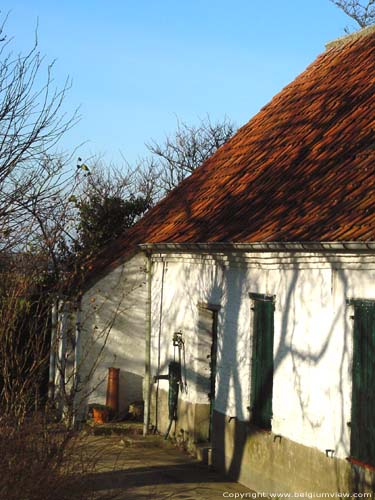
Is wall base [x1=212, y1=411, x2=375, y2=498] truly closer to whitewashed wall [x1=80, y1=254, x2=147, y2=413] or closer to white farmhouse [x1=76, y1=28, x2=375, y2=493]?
white farmhouse [x1=76, y1=28, x2=375, y2=493]

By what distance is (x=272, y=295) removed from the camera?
10.3 metres

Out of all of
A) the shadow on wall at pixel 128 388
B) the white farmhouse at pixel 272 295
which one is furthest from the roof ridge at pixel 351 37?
the shadow on wall at pixel 128 388

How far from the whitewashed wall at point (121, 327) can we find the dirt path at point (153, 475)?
200 centimetres

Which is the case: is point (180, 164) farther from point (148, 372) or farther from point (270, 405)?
point (270, 405)

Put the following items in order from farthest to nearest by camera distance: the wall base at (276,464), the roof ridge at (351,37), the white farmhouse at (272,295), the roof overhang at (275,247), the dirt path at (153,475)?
the roof ridge at (351,37) < the dirt path at (153,475) < the white farmhouse at (272,295) < the wall base at (276,464) < the roof overhang at (275,247)

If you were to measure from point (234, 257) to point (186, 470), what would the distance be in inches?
119

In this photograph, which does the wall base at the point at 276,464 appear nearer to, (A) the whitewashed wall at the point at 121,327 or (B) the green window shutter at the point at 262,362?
(B) the green window shutter at the point at 262,362

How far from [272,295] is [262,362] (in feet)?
2.96

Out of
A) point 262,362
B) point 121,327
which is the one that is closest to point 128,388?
point 121,327

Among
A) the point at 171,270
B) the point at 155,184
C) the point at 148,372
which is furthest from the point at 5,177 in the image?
the point at 155,184

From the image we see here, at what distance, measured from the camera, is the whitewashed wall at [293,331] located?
28.4 feet

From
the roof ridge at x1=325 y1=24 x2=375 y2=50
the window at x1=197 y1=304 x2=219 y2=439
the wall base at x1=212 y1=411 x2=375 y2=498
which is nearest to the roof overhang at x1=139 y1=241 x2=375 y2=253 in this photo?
the window at x1=197 y1=304 x2=219 y2=439

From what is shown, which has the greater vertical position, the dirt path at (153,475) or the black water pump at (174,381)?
the black water pump at (174,381)

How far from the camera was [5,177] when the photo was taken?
34.4 ft
